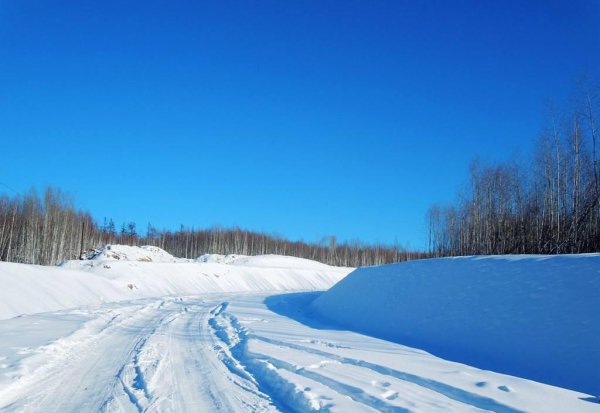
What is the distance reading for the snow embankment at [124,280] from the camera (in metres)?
17.0

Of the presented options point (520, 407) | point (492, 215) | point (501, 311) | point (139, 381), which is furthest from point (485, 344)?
point (492, 215)

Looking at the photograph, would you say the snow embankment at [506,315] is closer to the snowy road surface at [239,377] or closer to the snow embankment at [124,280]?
the snowy road surface at [239,377]

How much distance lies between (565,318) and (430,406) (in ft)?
14.5

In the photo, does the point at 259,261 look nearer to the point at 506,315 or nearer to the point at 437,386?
the point at 506,315

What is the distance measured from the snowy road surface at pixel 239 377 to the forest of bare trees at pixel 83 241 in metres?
33.3

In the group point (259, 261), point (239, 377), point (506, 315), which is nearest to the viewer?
point (239, 377)

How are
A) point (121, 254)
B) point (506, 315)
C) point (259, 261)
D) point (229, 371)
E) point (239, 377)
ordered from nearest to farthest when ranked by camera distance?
point (239, 377), point (229, 371), point (506, 315), point (121, 254), point (259, 261)

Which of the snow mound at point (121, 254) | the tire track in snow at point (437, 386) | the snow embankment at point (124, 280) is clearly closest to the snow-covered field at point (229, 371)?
the tire track in snow at point (437, 386)

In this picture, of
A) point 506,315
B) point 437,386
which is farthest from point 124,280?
point 437,386

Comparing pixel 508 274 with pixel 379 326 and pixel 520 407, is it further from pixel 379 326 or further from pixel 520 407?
pixel 520 407

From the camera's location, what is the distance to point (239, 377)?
21.4 ft

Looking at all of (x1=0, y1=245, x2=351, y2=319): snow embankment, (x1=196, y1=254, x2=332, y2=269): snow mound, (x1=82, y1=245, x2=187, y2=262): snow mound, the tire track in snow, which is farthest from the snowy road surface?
(x1=196, y1=254, x2=332, y2=269): snow mound

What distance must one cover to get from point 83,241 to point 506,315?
5152 centimetres

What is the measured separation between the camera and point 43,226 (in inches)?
1580
